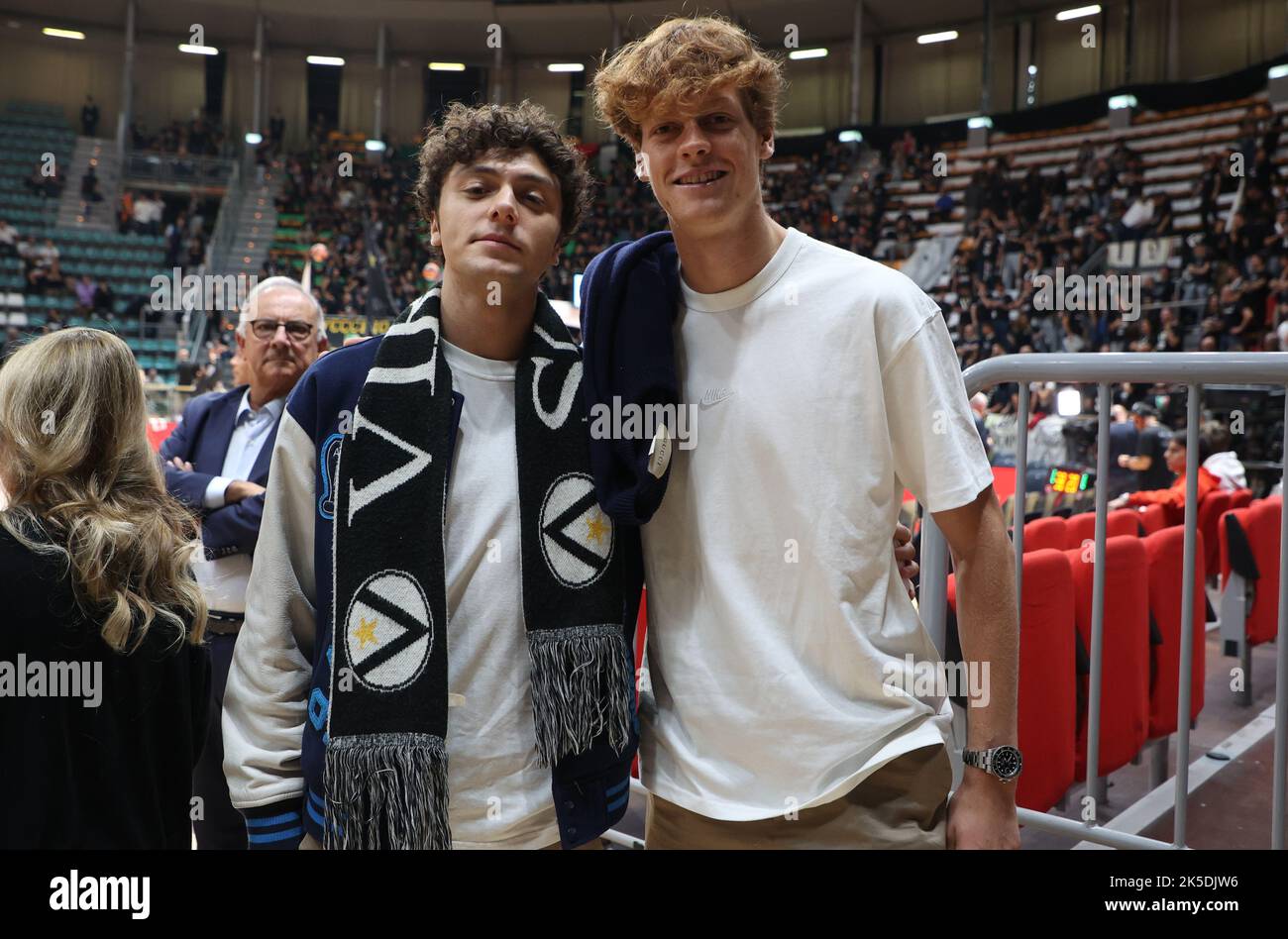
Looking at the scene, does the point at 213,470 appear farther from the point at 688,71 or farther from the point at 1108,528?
the point at 1108,528

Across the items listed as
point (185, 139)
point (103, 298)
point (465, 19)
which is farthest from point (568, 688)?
point (185, 139)

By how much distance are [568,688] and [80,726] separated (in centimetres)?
77

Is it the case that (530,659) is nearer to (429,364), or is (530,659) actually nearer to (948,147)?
(429,364)

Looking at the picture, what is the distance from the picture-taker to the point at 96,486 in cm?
161

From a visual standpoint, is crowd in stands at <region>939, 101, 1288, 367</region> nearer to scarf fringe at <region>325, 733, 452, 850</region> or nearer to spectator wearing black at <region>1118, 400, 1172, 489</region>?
spectator wearing black at <region>1118, 400, 1172, 489</region>

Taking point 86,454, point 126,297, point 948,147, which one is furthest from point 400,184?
point 86,454

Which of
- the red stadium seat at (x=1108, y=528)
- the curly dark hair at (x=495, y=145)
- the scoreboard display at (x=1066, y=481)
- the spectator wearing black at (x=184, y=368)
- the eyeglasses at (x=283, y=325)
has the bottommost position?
the red stadium seat at (x=1108, y=528)

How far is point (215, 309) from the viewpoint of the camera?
15.5 m

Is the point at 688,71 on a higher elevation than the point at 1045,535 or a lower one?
higher

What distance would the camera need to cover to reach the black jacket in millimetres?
1474

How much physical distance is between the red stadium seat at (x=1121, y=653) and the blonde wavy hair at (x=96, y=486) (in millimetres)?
2241

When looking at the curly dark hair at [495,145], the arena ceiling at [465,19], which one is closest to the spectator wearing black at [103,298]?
the arena ceiling at [465,19]

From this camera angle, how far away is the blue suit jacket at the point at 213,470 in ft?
7.77

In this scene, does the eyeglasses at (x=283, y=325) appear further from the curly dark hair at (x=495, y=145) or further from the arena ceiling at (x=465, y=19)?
the arena ceiling at (x=465, y=19)
